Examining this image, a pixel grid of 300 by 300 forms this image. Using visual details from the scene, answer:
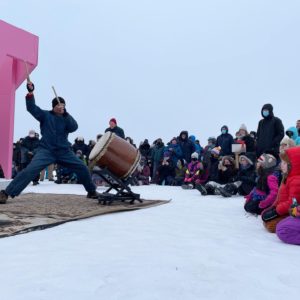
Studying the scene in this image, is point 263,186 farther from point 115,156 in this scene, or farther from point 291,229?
point 115,156

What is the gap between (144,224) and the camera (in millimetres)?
3826

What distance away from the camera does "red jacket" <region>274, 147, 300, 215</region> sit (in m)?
3.40

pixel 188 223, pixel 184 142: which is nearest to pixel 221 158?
pixel 184 142

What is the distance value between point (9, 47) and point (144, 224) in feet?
21.1

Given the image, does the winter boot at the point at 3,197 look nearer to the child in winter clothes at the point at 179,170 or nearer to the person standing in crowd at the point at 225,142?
the person standing in crowd at the point at 225,142

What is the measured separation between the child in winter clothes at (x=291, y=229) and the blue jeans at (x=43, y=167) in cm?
303

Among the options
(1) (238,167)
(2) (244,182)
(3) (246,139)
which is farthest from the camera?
(3) (246,139)

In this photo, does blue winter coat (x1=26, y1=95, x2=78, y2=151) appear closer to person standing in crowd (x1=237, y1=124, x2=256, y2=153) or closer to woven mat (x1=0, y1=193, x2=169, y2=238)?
woven mat (x1=0, y1=193, x2=169, y2=238)

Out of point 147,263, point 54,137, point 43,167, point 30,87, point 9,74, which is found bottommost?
point 147,263

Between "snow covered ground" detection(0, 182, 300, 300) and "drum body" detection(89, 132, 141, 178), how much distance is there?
1599mm

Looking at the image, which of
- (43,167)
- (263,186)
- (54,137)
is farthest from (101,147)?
(263,186)

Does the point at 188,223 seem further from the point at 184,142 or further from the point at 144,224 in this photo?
the point at 184,142

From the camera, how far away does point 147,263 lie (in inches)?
91.7

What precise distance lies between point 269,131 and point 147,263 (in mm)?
5065
